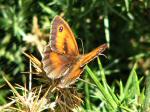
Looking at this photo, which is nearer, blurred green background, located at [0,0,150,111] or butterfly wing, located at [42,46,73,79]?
butterfly wing, located at [42,46,73,79]

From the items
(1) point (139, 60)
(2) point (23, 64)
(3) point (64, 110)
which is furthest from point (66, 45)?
(1) point (139, 60)

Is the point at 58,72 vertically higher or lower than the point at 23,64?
higher

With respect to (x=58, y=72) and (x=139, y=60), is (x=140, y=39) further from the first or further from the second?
(x=58, y=72)

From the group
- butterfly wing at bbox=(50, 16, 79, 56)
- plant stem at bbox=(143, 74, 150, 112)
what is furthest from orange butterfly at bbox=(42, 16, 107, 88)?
plant stem at bbox=(143, 74, 150, 112)

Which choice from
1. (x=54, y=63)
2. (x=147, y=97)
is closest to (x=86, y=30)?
(x=54, y=63)

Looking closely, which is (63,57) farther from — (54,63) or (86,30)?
(86,30)

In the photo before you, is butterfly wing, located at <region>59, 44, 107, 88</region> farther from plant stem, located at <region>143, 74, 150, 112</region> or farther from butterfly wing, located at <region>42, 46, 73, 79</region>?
plant stem, located at <region>143, 74, 150, 112</region>

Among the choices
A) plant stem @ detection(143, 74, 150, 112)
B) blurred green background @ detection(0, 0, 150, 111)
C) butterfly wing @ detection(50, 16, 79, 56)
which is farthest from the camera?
blurred green background @ detection(0, 0, 150, 111)

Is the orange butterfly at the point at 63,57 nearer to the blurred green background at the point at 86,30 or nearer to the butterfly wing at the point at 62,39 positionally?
the butterfly wing at the point at 62,39
